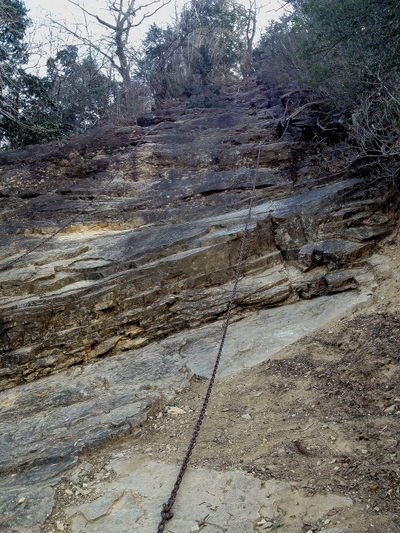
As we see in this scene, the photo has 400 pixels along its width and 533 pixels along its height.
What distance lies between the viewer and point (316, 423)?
4.42 meters

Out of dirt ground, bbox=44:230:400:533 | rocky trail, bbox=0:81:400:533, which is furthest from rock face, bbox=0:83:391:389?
dirt ground, bbox=44:230:400:533

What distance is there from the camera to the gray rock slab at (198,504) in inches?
132

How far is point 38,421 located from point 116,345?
1707 mm

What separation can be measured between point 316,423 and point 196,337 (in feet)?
8.55

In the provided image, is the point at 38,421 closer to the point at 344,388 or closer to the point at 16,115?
the point at 344,388

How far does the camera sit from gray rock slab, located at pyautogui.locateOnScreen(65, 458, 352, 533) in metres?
3.35

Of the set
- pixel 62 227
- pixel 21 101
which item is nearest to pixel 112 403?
pixel 62 227

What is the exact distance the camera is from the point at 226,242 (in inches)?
295

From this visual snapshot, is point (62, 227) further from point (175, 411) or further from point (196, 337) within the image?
point (175, 411)

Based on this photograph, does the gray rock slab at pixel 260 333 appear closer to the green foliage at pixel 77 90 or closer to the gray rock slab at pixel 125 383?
the gray rock slab at pixel 125 383

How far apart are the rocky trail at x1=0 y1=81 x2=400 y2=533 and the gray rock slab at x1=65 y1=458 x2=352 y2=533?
2cm

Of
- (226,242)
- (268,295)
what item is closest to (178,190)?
(226,242)

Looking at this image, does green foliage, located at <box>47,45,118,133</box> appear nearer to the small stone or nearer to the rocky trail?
the rocky trail

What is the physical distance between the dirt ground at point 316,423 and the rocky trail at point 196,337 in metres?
0.02
